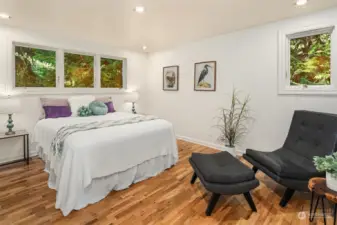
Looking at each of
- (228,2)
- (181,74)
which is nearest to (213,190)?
(228,2)

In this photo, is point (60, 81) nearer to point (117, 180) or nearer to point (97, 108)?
point (97, 108)

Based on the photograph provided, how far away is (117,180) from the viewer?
8.16 feet

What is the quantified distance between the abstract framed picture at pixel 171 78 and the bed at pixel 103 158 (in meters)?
1.92

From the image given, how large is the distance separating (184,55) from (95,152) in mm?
3287

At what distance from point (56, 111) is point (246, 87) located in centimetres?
346

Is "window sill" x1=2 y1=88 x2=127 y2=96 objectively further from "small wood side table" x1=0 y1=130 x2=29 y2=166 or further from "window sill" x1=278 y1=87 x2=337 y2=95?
"window sill" x1=278 y1=87 x2=337 y2=95

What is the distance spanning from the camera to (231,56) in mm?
3818

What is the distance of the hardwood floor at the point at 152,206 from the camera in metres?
1.93

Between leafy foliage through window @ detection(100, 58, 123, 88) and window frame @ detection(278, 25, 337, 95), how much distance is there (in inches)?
143

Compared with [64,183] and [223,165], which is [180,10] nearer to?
[223,165]

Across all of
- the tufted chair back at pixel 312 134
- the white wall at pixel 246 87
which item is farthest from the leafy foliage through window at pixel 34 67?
the tufted chair back at pixel 312 134

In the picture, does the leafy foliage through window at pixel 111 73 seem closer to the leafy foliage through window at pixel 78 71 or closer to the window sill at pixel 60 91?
the window sill at pixel 60 91

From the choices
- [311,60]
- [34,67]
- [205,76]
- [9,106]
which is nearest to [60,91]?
[34,67]

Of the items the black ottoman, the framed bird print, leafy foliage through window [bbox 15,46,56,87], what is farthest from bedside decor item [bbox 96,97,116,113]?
Answer: the black ottoman
